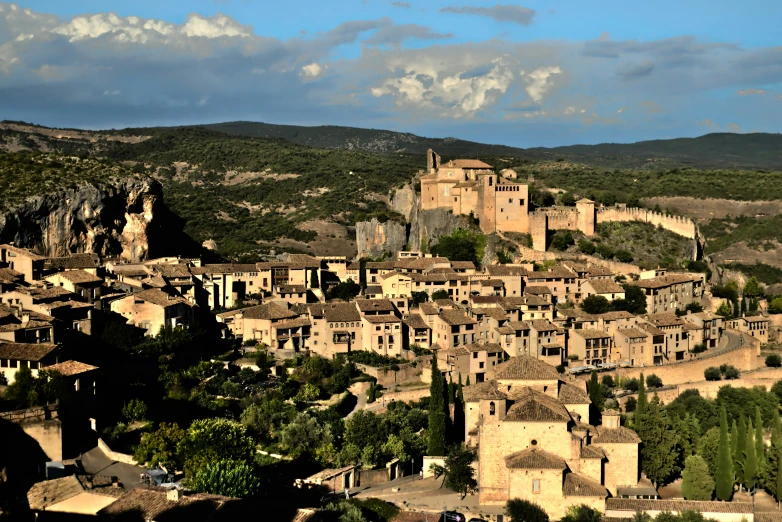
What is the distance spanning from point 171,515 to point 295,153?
105 meters

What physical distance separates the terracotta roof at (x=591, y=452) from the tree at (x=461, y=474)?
3.75 metres

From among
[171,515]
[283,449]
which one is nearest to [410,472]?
[283,449]

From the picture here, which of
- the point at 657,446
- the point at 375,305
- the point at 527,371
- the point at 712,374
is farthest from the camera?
the point at 375,305

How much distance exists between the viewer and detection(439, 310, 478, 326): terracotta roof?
47469 mm

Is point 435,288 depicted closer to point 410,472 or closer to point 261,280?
point 261,280

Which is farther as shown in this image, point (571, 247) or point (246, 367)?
point (571, 247)

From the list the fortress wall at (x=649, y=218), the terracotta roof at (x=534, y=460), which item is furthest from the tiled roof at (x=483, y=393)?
the fortress wall at (x=649, y=218)

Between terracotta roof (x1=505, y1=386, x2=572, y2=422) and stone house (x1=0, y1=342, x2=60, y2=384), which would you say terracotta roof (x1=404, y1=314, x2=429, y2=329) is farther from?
stone house (x1=0, y1=342, x2=60, y2=384)

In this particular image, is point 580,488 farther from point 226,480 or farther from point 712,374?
point 712,374

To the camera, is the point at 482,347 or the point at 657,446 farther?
the point at 482,347

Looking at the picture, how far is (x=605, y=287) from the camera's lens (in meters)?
55.0

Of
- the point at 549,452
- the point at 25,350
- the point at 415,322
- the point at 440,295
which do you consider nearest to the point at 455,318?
the point at 415,322

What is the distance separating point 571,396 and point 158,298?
66.1 ft

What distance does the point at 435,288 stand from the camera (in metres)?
53.2
